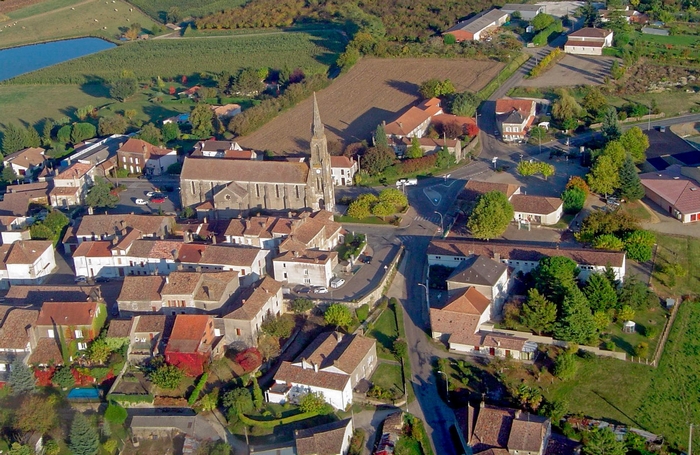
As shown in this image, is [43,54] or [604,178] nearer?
[604,178]

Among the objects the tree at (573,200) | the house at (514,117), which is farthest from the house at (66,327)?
the house at (514,117)

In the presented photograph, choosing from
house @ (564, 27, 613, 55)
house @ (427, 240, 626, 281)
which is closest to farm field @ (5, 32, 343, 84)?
house @ (564, 27, 613, 55)

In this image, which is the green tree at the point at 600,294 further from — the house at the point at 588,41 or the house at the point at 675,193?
the house at the point at 588,41

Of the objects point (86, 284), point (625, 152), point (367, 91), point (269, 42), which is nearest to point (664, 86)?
point (625, 152)

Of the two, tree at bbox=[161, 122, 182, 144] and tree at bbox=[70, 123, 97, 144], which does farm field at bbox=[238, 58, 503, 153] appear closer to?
tree at bbox=[161, 122, 182, 144]

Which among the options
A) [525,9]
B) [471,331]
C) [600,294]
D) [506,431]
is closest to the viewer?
[506,431]

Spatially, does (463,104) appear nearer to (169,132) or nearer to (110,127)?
(169,132)

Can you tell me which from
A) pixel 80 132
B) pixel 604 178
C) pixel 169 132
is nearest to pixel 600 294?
pixel 604 178
